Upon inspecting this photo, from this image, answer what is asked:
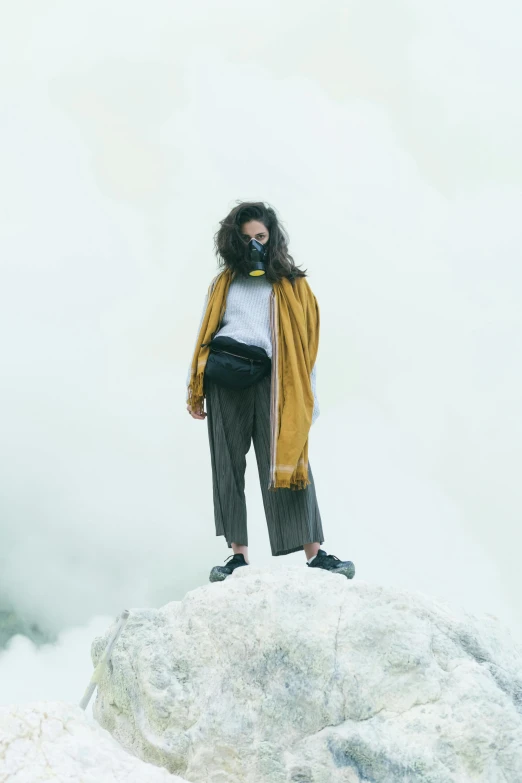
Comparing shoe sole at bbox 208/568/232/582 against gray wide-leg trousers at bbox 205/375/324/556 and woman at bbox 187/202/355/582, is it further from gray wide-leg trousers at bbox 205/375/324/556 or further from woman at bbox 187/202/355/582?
gray wide-leg trousers at bbox 205/375/324/556

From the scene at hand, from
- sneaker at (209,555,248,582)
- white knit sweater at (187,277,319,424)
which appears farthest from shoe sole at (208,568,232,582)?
white knit sweater at (187,277,319,424)

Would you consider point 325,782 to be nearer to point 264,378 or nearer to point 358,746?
point 358,746

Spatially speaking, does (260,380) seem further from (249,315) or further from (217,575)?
(217,575)

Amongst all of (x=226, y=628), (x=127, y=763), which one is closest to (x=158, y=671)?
(x=226, y=628)

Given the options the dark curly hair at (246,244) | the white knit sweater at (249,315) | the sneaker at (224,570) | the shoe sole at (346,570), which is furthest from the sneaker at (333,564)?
→ the dark curly hair at (246,244)

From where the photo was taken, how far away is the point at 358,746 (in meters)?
3.50

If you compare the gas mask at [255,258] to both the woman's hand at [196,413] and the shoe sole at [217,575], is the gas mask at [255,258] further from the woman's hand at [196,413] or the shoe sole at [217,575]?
the shoe sole at [217,575]

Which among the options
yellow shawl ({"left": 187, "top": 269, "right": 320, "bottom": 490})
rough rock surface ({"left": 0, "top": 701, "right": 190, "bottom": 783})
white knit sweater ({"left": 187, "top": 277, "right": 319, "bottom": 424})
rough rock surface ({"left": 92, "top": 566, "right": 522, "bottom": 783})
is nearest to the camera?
rough rock surface ({"left": 0, "top": 701, "right": 190, "bottom": 783})

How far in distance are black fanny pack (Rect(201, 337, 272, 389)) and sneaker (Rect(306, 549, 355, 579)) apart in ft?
3.56

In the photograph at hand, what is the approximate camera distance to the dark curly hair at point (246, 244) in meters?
5.37

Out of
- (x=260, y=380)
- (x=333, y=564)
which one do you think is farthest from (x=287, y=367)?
(x=333, y=564)

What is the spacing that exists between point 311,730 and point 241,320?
249 cm

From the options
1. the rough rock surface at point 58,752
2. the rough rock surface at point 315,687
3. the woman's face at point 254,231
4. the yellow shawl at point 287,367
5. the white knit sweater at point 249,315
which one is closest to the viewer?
the rough rock surface at point 58,752

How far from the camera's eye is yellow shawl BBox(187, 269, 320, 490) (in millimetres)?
5082
